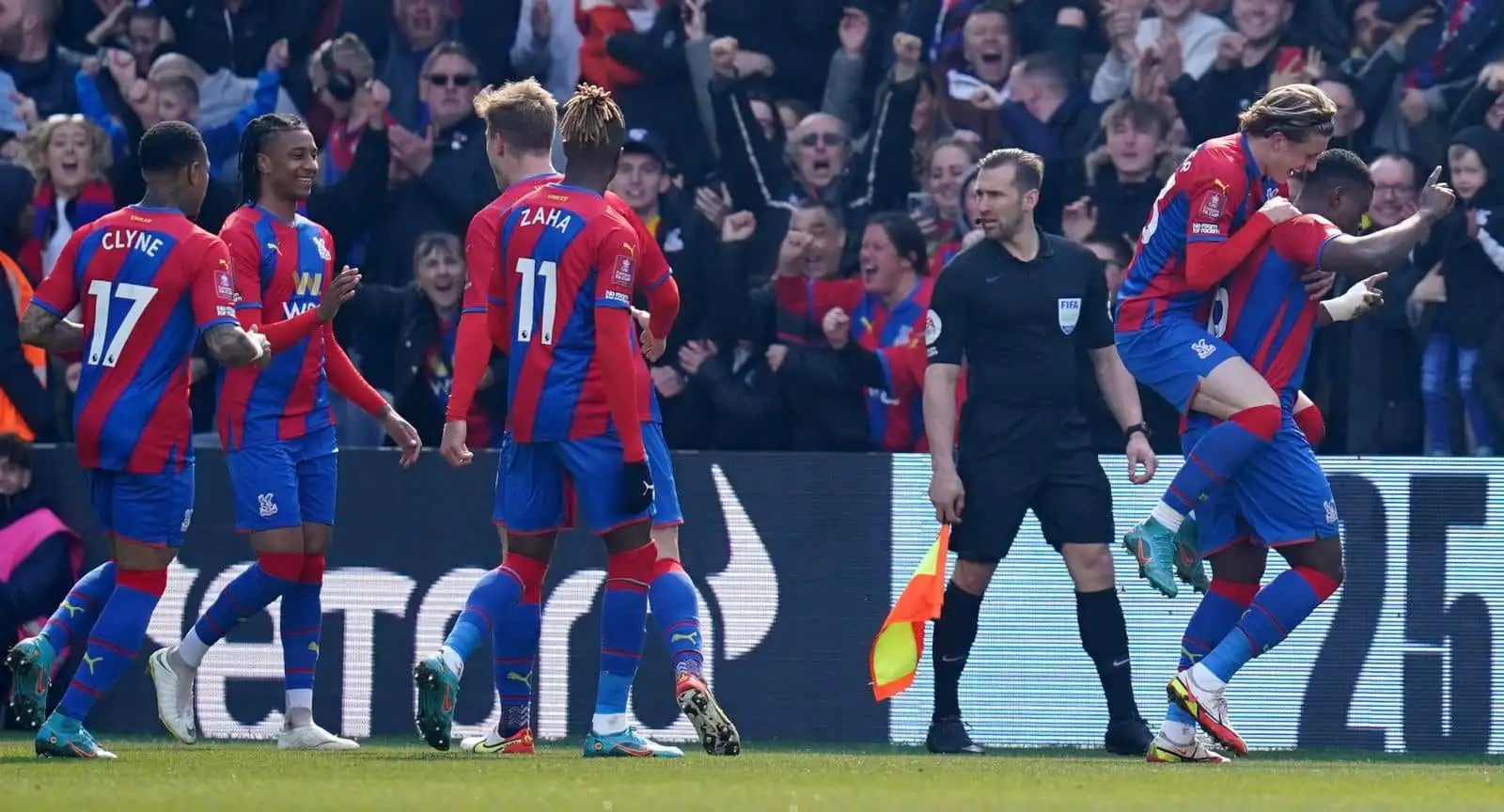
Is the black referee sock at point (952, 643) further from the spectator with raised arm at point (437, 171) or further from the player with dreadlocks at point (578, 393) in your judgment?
the spectator with raised arm at point (437, 171)

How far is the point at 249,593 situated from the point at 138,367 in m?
1.24

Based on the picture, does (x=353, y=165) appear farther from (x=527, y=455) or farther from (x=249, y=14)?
(x=527, y=455)

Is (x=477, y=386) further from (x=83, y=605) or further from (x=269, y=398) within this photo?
(x=83, y=605)

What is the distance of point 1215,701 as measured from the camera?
23.7 feet

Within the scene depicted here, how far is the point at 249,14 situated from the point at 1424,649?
22.2 ft

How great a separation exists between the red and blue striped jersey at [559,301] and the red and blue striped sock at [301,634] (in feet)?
5.59

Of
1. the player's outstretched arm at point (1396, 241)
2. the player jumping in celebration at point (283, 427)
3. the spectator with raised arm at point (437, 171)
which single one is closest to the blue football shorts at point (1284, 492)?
the player's outstretched arm at point (1396, 241)

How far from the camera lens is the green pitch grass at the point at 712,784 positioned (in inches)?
220

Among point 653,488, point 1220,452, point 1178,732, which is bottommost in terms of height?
point 1178,732

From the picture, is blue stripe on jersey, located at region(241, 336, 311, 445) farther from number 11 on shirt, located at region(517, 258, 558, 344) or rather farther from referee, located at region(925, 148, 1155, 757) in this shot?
referee, located at region(925, 148, 1155, 757)

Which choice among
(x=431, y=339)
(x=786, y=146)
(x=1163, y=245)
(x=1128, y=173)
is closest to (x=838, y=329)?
(x=786, y=146)

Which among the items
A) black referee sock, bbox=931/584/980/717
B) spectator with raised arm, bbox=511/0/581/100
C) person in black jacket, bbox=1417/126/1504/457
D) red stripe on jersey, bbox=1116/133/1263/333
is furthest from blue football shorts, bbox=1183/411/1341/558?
spectator with raised arm, bbox=511/0/581/100

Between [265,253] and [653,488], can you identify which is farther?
[265,253]

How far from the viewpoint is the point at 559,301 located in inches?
285
